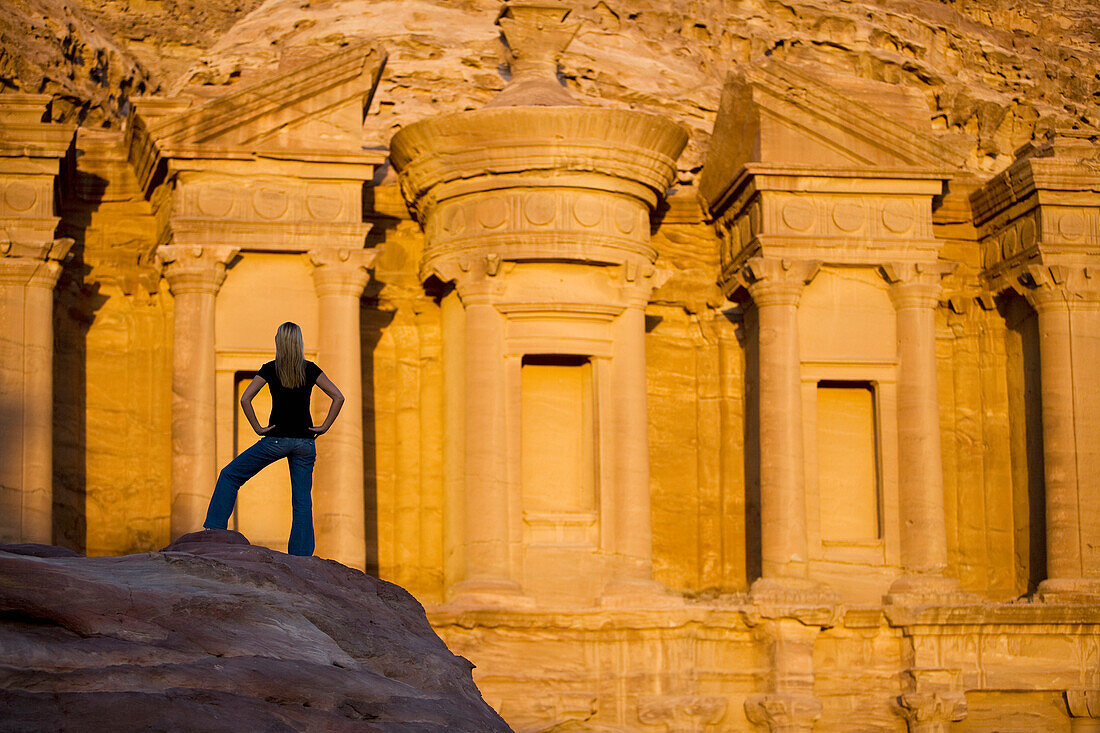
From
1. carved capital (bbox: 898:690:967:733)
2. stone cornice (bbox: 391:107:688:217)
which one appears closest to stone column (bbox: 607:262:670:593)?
stone cornice (bbox: 391:107:688:217)

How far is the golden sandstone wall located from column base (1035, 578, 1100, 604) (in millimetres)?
52

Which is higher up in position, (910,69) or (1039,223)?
(910,69)

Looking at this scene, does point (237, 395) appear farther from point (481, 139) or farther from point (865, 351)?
point (865, 351)

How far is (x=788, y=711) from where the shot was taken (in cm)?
2131

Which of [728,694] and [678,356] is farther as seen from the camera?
[678,356]

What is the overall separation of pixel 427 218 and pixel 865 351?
5.96m

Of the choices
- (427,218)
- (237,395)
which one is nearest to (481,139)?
(427,218)

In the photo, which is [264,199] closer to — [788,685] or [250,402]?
[788,685]

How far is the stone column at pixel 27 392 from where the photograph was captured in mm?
20734

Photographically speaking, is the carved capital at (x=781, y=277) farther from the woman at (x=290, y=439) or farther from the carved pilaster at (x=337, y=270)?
the woman at (x=290, y=439)

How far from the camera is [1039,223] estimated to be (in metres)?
23.6

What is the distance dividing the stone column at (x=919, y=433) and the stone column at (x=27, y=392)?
10.5m

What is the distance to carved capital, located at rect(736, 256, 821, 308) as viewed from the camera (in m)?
22.8

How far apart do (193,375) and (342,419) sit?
185cm
